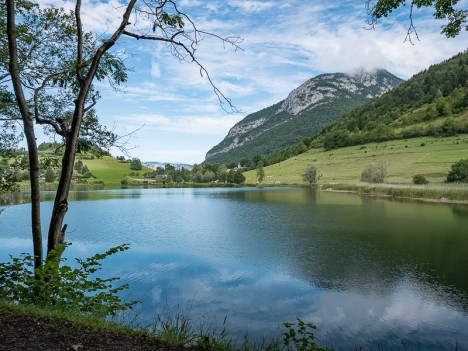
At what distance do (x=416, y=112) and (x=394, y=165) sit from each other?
6284cm

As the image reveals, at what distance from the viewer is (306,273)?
17.7 meters

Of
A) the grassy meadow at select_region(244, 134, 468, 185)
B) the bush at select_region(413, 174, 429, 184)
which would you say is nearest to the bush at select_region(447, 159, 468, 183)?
the grassy meadow at select_region(244, 134, 468, 185)

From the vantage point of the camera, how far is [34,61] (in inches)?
357

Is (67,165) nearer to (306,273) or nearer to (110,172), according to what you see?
(306,273)

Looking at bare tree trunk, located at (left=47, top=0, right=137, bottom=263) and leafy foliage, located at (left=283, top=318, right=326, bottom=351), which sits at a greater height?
bare tree trunk, located at (left=47, top=0, right=137, bottom=263)

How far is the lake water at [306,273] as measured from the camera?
11734 millimetres

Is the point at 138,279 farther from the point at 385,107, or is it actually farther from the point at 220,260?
the point at 385,107

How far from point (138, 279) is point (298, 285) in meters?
7.70

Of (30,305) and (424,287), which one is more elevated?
(30,305)

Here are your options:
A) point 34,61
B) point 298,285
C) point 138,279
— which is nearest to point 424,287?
point 298,285

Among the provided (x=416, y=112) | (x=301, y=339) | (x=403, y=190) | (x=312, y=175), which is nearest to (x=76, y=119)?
(x=301, y=339)

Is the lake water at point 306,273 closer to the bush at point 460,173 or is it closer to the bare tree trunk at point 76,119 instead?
the bare tree trunk at point 76,119

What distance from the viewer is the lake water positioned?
11.7m

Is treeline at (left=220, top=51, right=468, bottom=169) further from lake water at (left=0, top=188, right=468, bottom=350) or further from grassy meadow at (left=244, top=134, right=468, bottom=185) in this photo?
lake water at (left=0, top=188, right=468, bottom=350)
